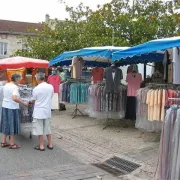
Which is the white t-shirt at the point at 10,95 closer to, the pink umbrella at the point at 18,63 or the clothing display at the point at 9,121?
the clothing display at the point at 9,121

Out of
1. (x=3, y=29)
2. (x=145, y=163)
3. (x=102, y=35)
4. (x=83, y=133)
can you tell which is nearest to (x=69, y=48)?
(x=102, y=35)

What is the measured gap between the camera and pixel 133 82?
904 cm

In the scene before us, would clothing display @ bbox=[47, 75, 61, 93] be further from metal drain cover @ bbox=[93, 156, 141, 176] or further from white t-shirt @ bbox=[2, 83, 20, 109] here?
metal drain cover @ bbox=[93, 156, 141, 176]

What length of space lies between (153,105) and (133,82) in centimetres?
210

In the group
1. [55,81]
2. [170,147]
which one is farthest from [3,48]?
[170,147]

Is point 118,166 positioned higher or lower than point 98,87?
lower

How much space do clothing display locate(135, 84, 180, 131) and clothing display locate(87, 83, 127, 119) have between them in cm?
133

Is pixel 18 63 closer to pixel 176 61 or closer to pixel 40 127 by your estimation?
pixel 40 127

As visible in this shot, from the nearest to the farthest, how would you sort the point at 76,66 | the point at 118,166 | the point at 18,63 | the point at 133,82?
the point at 118,166 < the point at 133,82 < the point at 18,63 < the point at 76,66

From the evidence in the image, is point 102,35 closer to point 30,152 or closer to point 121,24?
point 121,24

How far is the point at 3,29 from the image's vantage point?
37.8 meters

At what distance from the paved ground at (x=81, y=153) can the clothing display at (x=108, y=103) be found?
1.48 ft

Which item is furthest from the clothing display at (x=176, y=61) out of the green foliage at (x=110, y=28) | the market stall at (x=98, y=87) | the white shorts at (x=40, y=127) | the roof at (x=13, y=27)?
the roof at (x=13, y=27)

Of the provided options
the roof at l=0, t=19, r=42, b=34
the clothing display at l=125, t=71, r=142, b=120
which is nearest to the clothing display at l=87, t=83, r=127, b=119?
the clothing display at l=125, t=71, r=142, b=120
